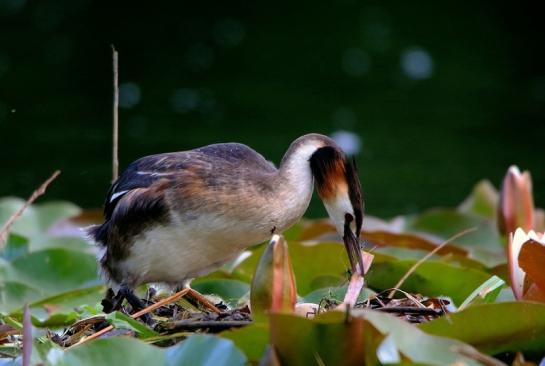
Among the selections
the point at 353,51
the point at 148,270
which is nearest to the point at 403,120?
the point at 353,51

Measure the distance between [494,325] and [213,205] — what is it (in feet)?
4.47

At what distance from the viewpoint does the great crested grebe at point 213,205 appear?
14.9 feet

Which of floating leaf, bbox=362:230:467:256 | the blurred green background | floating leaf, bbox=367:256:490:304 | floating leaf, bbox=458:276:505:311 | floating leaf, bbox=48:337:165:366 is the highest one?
floating leaf, bbox=48:337:165:366

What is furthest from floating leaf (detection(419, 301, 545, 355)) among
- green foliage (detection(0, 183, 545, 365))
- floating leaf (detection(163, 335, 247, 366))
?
floating leaf (detection(163, 335, 247, 366))

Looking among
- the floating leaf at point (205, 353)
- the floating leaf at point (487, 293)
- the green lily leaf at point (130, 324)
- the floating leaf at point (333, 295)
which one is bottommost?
the floating leaf at point (333, 295)

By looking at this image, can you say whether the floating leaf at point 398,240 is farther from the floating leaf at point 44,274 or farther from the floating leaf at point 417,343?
the floating leaf at point 417,343

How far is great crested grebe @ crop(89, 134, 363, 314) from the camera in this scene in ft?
14.9

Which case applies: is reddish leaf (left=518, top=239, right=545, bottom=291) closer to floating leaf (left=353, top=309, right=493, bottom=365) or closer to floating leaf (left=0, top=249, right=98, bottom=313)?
floating leaf (left=353, top=309, right=493, bottom=365)

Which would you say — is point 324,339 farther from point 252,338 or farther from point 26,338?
point 26,338

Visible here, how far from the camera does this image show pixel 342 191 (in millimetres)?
4504

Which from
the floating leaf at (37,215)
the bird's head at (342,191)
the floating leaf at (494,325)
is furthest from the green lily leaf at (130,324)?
the floating leaf at (37,215)

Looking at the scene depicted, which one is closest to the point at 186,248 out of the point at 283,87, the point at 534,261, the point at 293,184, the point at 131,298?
the point at 131,298

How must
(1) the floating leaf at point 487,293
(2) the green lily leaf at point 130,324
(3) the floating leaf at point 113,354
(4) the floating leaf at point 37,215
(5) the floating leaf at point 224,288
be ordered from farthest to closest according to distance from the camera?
1. (4) the floating leaf at point 37,215
2. (5) the floating leaf at point 224,288
3. (1) the floating leaf at point 487,293
4. (2) the green lily leaf at point 130,324
5. (3) the floating leaf at point 113,354

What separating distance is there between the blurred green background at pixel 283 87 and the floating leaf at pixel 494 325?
569cm
